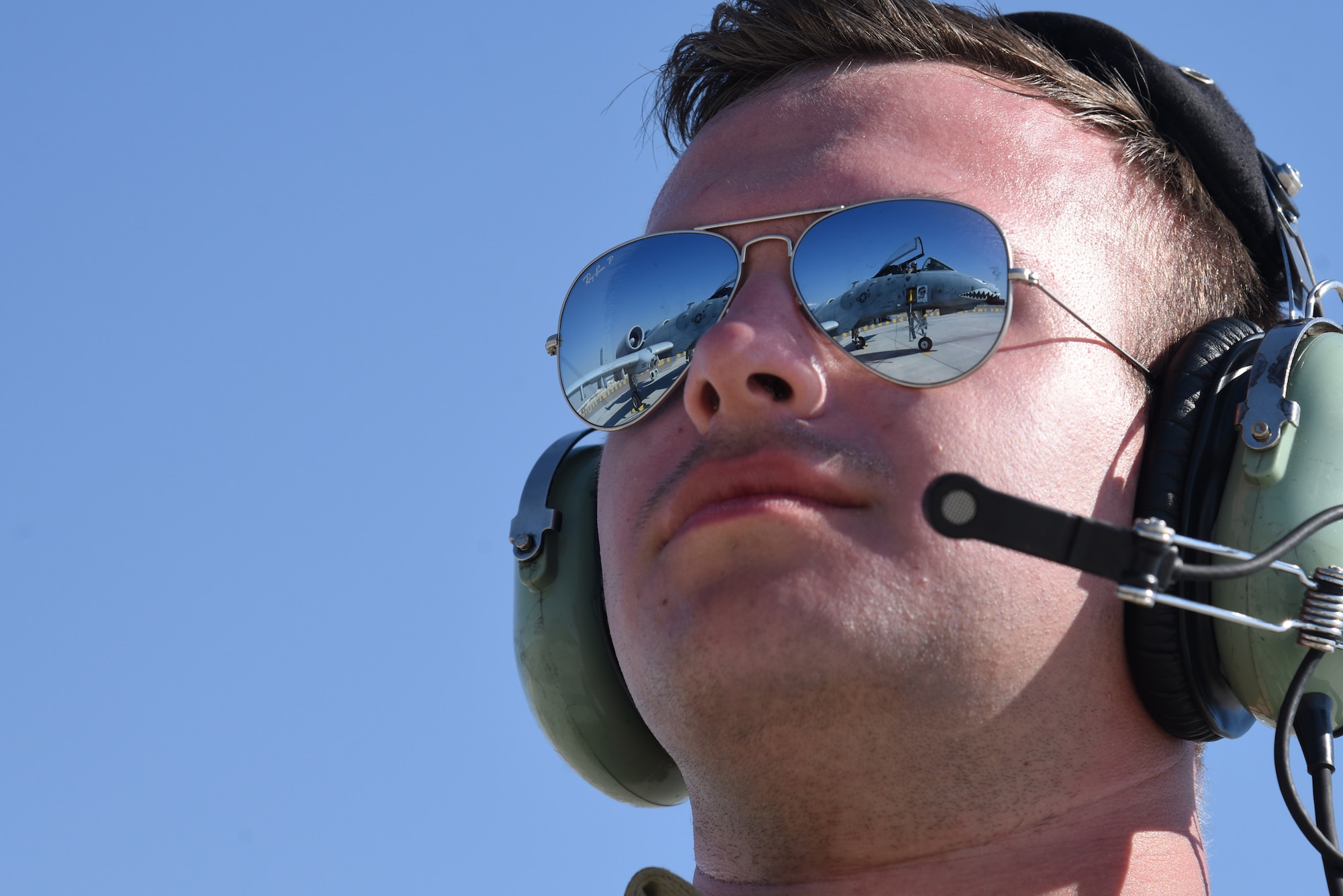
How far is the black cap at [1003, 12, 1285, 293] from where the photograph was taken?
3160 millimetres

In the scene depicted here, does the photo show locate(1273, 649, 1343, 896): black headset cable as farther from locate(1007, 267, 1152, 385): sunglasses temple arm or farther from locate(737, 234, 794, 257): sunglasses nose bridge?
locate(737, 234, 794, 257): sunglasses nose bridge

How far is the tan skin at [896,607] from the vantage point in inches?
96.3

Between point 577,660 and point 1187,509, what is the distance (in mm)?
1407

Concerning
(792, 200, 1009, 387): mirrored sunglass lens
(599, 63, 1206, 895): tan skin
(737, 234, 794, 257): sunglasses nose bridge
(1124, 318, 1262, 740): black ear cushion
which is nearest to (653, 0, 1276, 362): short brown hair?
(1124, 318, 1262, 740): black ear cushion

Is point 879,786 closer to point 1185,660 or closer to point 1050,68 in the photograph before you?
point 1185,660

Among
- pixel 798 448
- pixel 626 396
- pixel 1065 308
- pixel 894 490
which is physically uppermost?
pixel 626 396

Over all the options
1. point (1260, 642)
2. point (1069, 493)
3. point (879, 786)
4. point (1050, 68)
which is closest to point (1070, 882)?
point (879, 786)

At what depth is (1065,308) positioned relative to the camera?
2721 mm

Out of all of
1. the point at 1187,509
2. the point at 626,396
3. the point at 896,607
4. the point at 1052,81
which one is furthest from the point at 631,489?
the point at 1052,81

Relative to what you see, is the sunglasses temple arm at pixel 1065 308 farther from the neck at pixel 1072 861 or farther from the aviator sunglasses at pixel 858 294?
the neck at pixel 1072 861

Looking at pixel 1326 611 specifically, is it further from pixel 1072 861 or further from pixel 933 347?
pixel 933 347

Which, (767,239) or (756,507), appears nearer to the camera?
(756,507)

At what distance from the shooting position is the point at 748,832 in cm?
275

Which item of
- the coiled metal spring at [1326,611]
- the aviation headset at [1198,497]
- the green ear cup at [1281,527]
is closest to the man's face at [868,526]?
the aviation headset at [1198,497]
